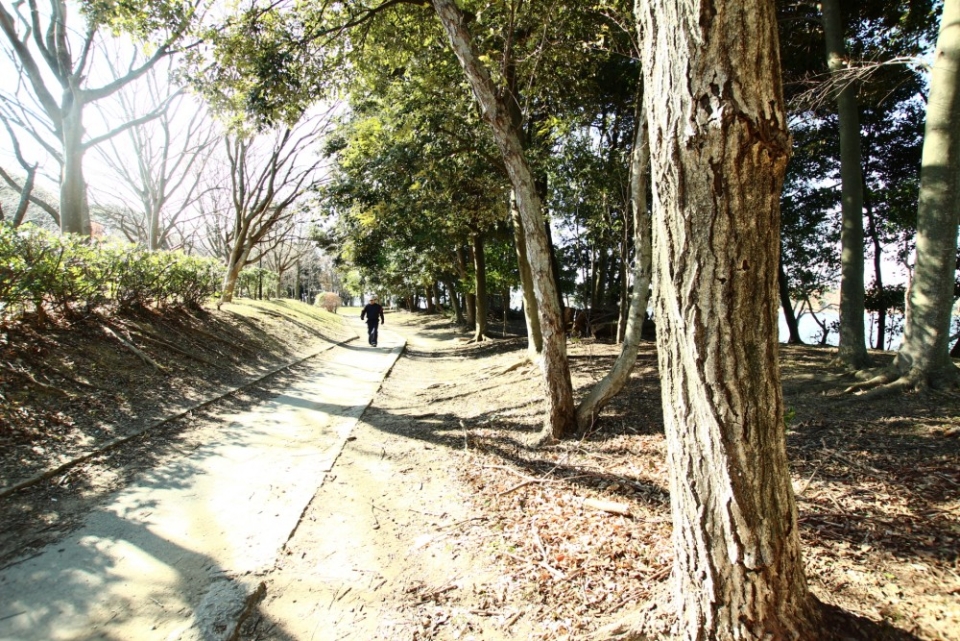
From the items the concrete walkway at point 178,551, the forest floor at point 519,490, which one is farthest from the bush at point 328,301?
the concrete walkway at point 178,551

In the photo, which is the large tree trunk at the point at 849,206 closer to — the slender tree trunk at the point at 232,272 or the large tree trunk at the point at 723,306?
the large tree trunk at the point at 723,306

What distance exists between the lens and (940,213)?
198 inches

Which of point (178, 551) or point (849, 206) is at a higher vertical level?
point (849, 206)

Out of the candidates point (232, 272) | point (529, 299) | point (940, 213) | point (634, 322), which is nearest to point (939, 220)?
point (940, 213)

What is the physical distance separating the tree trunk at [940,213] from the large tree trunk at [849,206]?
1.93 meters

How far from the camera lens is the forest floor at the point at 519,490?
8.54 ft

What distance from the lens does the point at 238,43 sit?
645cm

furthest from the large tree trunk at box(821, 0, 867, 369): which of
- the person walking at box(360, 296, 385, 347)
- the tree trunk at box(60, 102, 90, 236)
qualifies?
the tree trunk at box(60, 102, 90, 236)

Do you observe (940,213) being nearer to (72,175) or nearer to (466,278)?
(466,278)

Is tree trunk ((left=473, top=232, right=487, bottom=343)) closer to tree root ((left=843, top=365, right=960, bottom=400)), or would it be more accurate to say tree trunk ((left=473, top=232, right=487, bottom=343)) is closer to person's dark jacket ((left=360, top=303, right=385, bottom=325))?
person's dark jacket ((left=360, top=303, right=385, bottom=325))

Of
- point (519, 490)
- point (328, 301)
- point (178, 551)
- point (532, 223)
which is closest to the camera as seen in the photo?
point (178, 551)

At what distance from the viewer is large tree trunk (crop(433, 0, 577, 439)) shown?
192 inches

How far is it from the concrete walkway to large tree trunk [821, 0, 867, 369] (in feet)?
24.6

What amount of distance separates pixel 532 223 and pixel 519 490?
269 cm
